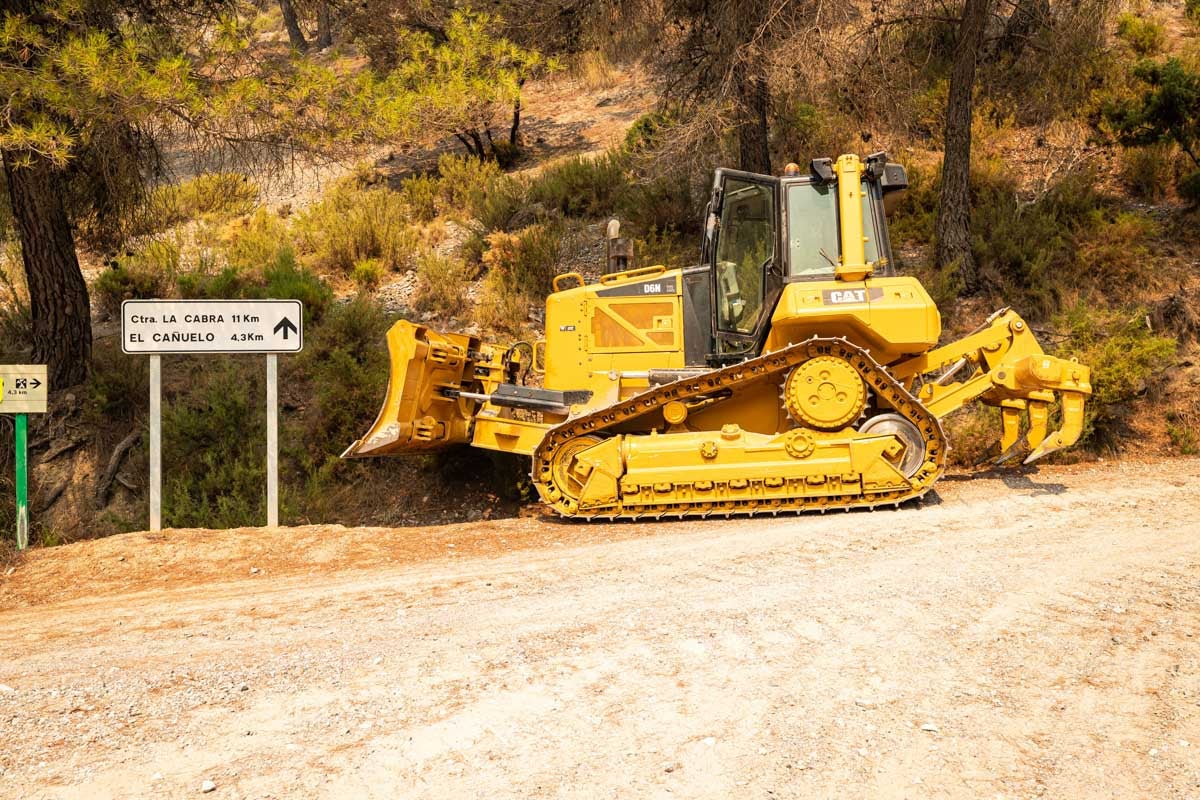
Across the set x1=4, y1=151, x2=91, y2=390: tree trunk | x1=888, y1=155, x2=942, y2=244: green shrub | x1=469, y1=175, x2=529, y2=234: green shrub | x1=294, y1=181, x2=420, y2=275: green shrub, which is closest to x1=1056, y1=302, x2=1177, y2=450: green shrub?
x1=888, y1=155, x2=942, y2=244: green shrub

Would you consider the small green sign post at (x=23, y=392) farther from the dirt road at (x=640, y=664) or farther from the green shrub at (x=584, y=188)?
the green shrub at (x=584, y=188)

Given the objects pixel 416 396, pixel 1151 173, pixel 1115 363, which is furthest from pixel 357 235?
pixel 1151 173

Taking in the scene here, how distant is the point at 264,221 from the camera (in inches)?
645

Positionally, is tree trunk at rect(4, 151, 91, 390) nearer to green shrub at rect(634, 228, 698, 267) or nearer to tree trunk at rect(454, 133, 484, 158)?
green shrub at rect(634, 228, 698, 267)

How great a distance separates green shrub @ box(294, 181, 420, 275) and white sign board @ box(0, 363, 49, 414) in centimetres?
640

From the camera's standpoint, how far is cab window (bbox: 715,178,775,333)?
8.48m

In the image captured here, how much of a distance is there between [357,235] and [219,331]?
662 centimetres

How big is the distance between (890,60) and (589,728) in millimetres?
10597

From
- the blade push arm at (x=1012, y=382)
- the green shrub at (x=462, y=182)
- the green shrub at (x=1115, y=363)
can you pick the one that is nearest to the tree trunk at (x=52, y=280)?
the green shrub at (x=462, y=182)

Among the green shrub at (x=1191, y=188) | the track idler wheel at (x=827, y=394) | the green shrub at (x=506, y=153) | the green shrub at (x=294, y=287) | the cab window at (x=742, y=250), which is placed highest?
the green shrub at (x=506, y=153)

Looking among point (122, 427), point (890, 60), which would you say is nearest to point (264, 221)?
point (122, 427)

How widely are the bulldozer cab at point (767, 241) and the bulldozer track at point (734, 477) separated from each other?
1.84 feet

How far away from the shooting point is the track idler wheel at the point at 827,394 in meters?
7.83

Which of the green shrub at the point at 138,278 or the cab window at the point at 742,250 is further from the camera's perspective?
the green shrub at the point at 138,278
